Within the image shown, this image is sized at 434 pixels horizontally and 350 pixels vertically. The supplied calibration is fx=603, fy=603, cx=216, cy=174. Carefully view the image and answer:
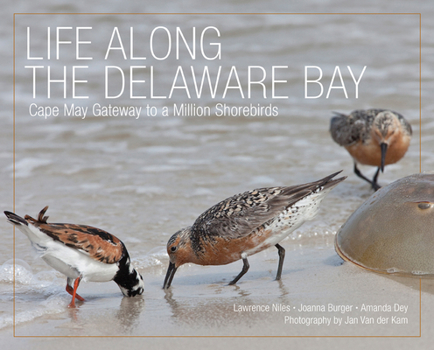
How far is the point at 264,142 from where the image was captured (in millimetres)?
9547

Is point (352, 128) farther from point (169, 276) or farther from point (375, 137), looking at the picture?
point (169, 276)

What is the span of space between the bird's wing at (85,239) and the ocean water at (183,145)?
1.25ft

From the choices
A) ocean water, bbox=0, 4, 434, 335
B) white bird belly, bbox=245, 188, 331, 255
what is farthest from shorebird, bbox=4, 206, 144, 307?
white bird belly, bbox=245, 188, 331, 255

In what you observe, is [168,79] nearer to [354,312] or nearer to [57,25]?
[57,25]

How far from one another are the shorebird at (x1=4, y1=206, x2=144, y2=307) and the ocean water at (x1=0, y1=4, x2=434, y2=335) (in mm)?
193

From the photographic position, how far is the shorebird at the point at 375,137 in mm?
7936

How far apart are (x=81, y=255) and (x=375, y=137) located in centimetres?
468

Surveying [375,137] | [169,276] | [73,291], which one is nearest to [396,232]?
[169,276]

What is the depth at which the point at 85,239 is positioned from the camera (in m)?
4.83

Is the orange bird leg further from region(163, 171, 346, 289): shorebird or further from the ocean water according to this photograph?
region(163, 171, 346, 289): shorebird

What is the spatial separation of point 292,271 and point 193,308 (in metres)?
1.17

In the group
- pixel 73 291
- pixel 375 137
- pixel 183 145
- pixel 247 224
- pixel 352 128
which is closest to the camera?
pixel 73 291

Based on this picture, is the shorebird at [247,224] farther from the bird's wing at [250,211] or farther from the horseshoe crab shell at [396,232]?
the horseshoe crab shell at [396,232]

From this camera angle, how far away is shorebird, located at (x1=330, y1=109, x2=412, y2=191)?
794 cm
